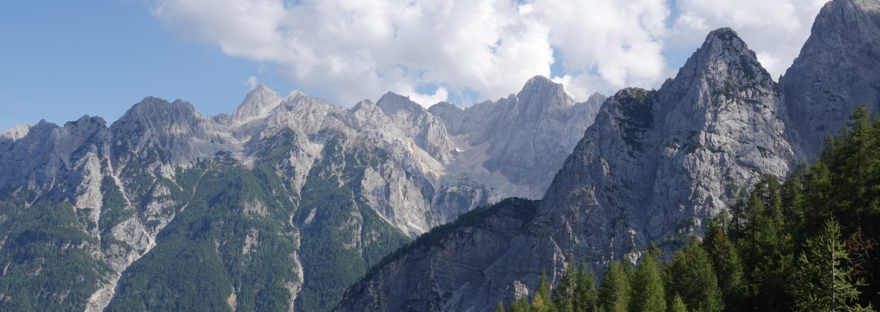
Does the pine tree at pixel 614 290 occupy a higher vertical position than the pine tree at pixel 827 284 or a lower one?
higher

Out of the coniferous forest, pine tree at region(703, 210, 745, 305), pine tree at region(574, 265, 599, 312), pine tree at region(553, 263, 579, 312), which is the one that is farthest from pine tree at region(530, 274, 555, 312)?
pine tree at region(703, 210, 745, 305)

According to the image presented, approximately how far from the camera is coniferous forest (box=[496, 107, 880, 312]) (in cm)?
5344

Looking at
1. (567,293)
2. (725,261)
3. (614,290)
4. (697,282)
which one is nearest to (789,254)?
(697,282)

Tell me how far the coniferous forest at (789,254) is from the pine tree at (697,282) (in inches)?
5.0

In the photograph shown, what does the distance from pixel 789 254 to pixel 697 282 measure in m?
20.7

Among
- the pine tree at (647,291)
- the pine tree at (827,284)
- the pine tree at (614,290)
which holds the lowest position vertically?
the pine tree at (827,284)

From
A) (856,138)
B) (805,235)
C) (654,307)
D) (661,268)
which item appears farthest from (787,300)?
(661,268)

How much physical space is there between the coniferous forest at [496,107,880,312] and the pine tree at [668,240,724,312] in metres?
0.13

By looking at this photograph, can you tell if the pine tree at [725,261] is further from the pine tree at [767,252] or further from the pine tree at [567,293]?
the pine tree at [567,293]

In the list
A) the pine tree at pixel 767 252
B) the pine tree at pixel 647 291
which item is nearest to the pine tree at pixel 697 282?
the pine tree at pixel 767 252

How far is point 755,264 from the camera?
309 ft

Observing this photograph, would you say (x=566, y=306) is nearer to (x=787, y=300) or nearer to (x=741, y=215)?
(x=741, y=215)

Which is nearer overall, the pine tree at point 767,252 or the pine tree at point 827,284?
the pine tree at point 827,284

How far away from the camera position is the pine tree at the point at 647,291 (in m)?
91.5
